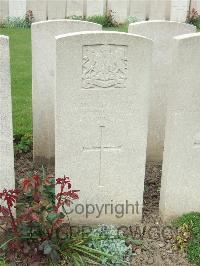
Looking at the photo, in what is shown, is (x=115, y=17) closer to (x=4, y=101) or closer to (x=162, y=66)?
(x=162, y=66)

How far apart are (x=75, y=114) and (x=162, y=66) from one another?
5.90 ft

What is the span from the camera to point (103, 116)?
4.50 meters

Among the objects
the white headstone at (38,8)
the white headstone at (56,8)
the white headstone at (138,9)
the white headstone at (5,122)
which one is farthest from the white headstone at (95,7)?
the white headstone at (5,122)

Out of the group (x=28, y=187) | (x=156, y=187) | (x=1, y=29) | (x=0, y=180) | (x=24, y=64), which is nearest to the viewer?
(x=28, y=187)

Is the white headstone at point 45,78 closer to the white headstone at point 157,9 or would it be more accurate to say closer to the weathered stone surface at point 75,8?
the weathered stone surface at point 75,8

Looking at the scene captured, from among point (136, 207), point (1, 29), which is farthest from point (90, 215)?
point (1, 29)

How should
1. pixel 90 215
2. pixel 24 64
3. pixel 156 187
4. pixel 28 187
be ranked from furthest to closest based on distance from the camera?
pixel 24 64, pixel 156 187, pixel 90 215, pixel 28 187

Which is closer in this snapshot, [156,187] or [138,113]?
[138,113]

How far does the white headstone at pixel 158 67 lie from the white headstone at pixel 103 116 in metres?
1.34

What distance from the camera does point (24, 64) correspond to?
9.72m

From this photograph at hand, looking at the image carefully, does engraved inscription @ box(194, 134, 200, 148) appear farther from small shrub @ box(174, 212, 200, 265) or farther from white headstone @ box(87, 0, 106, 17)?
white headstone @ box(87, 0, 106, 17)

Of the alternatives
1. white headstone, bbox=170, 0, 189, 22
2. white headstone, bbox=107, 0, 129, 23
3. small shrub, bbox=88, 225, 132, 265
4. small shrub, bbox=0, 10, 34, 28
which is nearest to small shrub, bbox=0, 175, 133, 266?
small shrub, bbox=88, 225, 132, 265

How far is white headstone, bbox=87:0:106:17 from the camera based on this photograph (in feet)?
47.3

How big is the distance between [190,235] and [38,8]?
36.1 ft
